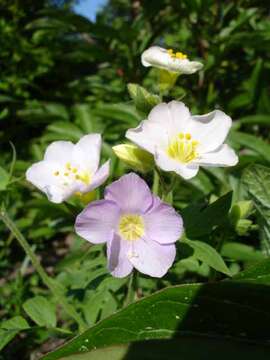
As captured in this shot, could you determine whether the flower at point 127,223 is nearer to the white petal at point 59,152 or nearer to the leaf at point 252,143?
the white petal at point 59,152

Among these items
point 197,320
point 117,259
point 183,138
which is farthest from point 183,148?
point 197,320

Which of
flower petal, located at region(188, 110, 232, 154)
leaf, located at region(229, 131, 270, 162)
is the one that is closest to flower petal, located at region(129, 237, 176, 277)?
flower petal, located at region(188, 110, 232, 154)

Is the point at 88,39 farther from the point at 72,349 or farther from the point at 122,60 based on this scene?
the point at 72,349

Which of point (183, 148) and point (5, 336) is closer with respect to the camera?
point (183, 148)

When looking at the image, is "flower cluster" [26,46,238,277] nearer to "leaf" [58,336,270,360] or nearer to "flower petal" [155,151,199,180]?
"flower petal" [155,151,199,180]

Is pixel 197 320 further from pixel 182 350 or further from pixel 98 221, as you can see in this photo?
pixel 98 221

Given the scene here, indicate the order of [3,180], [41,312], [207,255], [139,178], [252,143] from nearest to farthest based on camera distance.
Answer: [139,178], [207,255], [3,180], [41,312], [252,143]

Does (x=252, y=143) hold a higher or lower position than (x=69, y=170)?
lower
